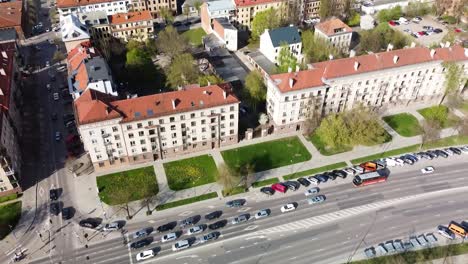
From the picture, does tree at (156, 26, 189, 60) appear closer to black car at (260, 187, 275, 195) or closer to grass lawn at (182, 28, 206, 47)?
grass lawn at (182, 28, 206, 47)

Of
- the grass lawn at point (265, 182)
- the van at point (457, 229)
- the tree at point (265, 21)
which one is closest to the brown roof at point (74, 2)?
the tree at point (265, 21)

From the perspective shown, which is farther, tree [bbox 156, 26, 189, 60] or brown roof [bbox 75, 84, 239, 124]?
tree [bbox 156, 26, 189, 60]

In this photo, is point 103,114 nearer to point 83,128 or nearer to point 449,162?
point 83,128

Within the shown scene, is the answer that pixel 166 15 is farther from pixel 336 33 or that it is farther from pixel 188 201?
pixel 188 201

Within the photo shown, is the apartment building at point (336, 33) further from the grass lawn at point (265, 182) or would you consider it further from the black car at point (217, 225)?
the black car at point (217, 225)

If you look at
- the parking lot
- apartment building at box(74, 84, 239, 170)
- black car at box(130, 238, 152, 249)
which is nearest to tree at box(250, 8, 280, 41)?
the parking lot

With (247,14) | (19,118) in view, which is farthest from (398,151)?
(19,118)
